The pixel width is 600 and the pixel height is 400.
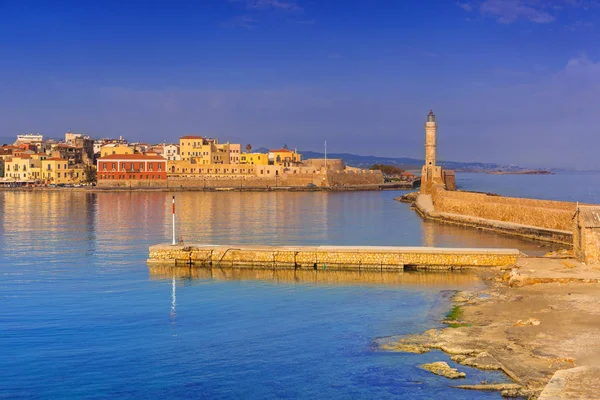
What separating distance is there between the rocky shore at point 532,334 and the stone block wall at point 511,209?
14.7 metres

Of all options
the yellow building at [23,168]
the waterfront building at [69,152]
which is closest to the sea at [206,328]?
the yellow building at [23,168]

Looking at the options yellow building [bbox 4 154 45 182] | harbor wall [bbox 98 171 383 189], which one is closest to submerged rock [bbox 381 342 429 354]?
harbor wall [bbox 98 171 383 189]

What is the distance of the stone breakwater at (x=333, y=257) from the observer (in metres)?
22.5

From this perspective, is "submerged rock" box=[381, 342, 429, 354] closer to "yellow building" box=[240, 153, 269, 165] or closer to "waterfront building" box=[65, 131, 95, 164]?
"yellow building" box=[240, 153, 269, 165]

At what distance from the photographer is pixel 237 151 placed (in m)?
110

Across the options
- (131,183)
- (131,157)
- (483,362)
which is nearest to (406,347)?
(483,362)

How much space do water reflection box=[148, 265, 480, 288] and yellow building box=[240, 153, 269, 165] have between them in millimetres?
84833

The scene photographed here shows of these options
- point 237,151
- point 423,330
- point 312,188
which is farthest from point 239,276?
point 237,151

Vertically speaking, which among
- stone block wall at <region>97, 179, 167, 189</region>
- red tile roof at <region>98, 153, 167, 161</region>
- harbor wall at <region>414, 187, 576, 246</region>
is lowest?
harbor wall at <region>414, 187, 576, 246</region>

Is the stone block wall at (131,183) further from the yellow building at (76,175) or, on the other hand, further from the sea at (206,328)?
the sea at (206,328)

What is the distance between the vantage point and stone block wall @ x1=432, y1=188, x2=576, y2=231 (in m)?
33.1

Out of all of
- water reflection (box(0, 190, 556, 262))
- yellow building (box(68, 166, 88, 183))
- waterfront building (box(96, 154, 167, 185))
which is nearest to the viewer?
water reflection (box(0, 190, 556, 262))

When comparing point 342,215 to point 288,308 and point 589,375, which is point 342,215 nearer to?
point 288,308

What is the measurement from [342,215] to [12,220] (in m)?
21.4
